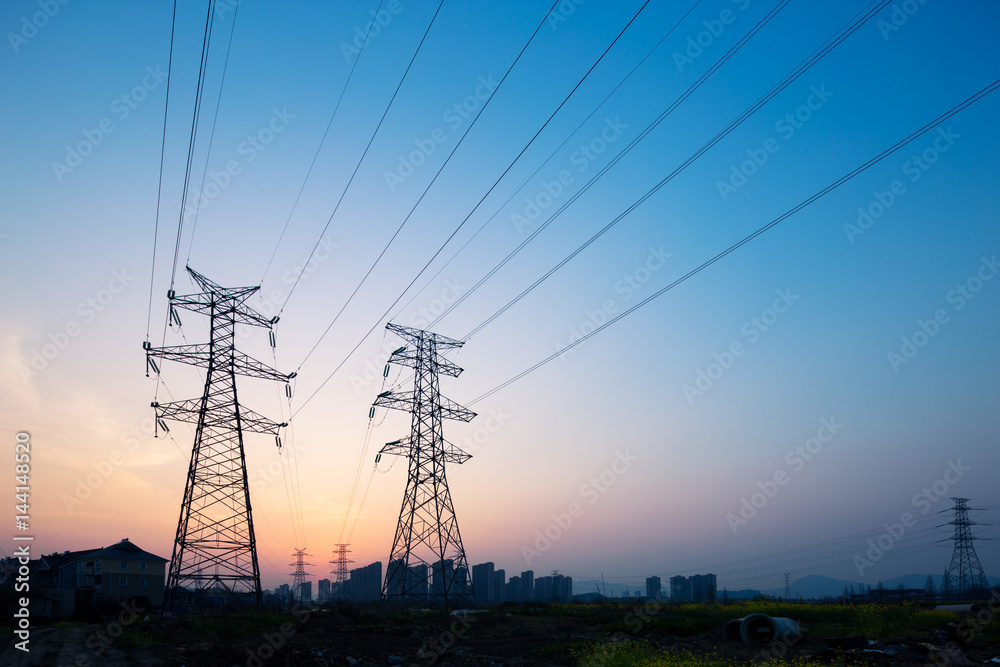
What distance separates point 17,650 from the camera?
21.4 metres

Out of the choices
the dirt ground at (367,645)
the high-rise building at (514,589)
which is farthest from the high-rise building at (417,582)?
the high-rise building at (514,589)

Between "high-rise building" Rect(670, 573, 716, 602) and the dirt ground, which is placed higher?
the dirt ground

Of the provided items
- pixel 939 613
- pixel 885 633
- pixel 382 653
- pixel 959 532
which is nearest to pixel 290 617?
pixel 382 653

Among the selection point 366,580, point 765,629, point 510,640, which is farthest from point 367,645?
point 366,580

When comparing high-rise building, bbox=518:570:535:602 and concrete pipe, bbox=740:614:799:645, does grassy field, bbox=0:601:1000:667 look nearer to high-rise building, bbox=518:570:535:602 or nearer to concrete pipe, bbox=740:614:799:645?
concrete pipe, bbox=740:614:799:645

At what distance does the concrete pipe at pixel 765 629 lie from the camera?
2114cm

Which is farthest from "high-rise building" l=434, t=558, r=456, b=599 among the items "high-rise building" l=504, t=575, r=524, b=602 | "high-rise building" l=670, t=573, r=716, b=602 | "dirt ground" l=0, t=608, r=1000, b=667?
"high-rise building" l=504, t=575, r=524, b=602

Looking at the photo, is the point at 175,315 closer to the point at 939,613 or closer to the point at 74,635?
the point at 74,635

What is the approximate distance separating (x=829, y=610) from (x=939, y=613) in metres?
4.51

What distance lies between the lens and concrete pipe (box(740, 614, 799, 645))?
832 inches

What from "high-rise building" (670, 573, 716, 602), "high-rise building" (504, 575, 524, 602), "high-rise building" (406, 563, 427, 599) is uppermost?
"high-rise building" (406, 563, 427, 599)

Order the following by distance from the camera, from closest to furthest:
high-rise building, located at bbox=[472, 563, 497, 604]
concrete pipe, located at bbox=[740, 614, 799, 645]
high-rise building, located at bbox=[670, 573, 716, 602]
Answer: concrete pipe, located at bbox=[740, 614, 799, 645] → high-rise building, located at bbox=[670, 573, 716, 602] → high-rise building, located at bbox=[472, 563, 497, 604]

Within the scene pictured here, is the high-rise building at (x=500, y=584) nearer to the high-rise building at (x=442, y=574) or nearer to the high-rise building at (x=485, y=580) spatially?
the high-rise building at (x=485, y=580)

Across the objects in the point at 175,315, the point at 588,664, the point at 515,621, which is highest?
the point at 175,315
